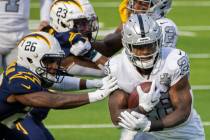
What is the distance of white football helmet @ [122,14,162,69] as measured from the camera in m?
6.93

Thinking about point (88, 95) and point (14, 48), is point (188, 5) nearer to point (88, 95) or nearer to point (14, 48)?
point (14, 48)

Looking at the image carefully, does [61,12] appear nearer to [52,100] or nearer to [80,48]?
[80,48]

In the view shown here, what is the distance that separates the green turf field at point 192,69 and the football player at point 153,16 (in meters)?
0.85

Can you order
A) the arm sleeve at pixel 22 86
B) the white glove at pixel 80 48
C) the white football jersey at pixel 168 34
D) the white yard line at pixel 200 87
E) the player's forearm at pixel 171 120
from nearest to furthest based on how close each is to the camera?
the player's forearm at pixel 171 120 < the arm sleeve at pixel 22 86 < the white football jersey at pixel 168 34 < the white glove at pixel 80 48 < the white yard line at pixel 200 87

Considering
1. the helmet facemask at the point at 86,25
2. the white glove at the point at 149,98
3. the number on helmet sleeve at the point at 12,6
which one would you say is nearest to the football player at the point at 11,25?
the number on helmet sleeve at the point at 12,6

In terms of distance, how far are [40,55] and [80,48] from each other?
1181 mm

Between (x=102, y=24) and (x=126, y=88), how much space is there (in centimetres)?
755

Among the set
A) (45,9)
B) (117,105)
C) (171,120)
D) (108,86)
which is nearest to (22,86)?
(108,86)

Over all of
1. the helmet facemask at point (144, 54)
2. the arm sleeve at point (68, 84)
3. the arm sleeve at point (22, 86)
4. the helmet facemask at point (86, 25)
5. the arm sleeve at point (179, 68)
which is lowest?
the arm sleeve at point (68, 84)

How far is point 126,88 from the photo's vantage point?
7.07m

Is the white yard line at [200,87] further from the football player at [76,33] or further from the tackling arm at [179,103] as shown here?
the tackling arm at [179,103]

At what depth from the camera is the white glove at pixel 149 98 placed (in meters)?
6.73

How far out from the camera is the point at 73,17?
8.95 metres

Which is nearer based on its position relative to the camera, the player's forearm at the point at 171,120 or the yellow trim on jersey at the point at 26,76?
the player's forearm at the point at 171,120
